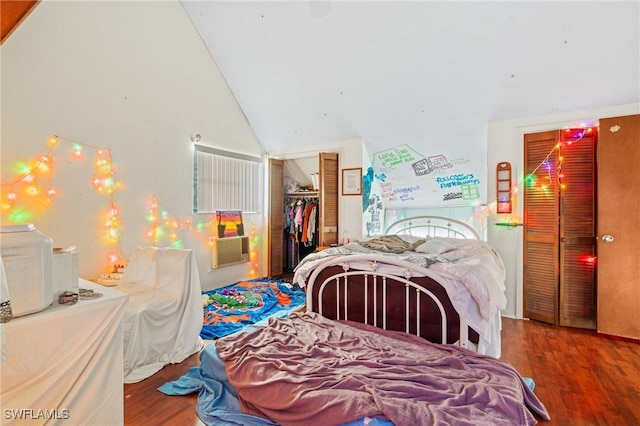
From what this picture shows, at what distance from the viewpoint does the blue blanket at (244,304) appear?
305 centimetres

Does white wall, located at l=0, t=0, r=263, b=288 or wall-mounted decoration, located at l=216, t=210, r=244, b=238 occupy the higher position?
white wall, located at l=0, t=0, r=263, b=288

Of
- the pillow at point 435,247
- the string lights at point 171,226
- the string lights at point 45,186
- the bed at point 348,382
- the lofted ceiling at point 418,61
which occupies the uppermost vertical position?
the lofted ceiling at point 418,61

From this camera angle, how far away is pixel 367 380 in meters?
1.39

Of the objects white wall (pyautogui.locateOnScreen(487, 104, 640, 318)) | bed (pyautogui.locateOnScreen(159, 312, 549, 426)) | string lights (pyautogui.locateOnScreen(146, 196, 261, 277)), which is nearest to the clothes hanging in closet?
string lights (pyautogui.locateOnScreen(146, 196, 261, 277))

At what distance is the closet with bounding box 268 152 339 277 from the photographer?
4.57m

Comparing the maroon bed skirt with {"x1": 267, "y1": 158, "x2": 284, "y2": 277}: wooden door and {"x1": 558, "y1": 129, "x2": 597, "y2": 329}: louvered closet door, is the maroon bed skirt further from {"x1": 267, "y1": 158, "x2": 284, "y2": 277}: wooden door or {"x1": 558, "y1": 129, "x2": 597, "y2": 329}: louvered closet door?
{"x1": 267, "y1": 158, "x2": 284, "y2": 277}: wooden door

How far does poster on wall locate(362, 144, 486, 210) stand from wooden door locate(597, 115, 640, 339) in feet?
3.97

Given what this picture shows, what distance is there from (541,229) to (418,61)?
86.4 inches

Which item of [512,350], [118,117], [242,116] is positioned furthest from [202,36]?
[512,350]

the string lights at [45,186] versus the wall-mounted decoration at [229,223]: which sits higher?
the string lights at [45,186]

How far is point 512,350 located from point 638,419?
91 cm

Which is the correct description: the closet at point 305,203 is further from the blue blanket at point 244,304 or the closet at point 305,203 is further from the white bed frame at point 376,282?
the white bed frame at point 376,282

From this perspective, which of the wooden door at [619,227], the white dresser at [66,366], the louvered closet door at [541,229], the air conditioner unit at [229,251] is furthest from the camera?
the air conditioner unit at [229,251]

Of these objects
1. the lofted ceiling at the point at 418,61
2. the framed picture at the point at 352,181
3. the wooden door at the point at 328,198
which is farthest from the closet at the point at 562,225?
the wooden door at the point at 328,198
